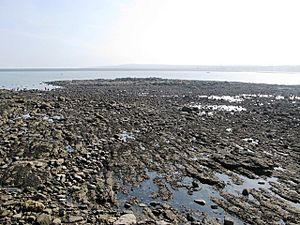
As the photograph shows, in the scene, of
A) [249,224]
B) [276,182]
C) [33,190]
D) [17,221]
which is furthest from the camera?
[276,182]

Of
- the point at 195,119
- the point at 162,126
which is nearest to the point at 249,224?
the point at 162,126

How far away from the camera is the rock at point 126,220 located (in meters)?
9.95

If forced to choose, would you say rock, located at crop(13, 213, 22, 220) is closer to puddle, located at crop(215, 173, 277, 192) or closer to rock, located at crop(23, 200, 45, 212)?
rock, located at crop(23, 200, 45, 212)

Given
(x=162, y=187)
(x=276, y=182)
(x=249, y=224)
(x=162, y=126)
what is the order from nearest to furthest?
(x=249, y=224) → (x=162, y=187) → (x=276, y=182) → (x=162, y=126)

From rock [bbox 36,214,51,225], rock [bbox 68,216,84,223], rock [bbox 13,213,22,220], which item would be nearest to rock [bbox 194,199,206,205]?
rock [bbox 68,216,84,223]

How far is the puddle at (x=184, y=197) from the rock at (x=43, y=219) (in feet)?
9.54

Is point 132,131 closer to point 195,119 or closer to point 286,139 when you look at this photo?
point 195,119

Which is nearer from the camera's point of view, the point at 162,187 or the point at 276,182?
the point at 162,187

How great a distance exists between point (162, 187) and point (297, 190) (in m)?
5.79

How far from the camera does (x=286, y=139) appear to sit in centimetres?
2261

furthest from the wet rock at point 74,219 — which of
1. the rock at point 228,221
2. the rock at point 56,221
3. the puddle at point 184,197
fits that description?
the rock at point 228,221

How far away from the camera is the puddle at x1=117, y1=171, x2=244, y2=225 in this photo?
11.5 m

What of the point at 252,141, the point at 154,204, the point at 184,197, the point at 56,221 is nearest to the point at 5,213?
the point at 56,221

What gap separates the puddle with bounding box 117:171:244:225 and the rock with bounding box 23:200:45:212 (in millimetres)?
2868
